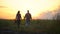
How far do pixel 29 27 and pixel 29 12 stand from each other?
1.12 feet

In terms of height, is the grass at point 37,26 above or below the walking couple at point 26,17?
below

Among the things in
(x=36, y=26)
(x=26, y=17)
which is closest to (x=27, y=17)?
(x=26, y=17)

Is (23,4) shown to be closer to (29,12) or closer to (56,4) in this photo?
(29,12)

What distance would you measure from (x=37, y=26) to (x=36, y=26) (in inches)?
0.9

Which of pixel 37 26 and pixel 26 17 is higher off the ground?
pixel 26 17

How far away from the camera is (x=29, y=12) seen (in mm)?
4047

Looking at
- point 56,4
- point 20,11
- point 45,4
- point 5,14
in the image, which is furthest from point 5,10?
point 56,4

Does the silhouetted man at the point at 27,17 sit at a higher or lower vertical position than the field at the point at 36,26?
higher

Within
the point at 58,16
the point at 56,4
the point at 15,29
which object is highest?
the point at 56,4

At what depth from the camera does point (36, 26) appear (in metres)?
4.02

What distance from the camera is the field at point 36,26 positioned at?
397cm

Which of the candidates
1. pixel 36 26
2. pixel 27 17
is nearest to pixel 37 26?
pixel 36 26

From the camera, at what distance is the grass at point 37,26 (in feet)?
13.1

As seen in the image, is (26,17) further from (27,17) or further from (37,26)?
(37,26)
